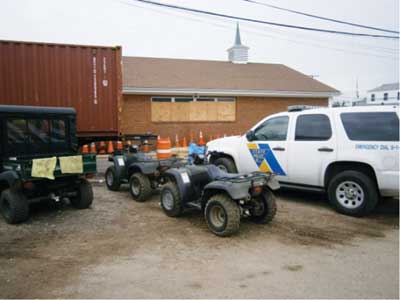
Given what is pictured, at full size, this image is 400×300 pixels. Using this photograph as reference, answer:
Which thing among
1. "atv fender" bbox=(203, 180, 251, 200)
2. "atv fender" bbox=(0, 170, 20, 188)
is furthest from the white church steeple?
"atv fender" bbox=(0, 170, 20, 188)

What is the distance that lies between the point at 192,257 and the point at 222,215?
39.3 inches

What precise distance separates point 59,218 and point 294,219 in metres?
4.21

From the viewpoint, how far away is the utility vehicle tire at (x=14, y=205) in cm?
529

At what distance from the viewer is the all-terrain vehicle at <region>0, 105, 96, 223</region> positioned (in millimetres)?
5262

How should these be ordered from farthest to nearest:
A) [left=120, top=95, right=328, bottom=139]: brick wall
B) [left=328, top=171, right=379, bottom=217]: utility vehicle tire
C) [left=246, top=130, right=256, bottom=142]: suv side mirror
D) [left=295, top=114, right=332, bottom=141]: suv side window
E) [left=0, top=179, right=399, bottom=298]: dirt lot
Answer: [left=120, top=95, right=328, bottom=139]: brick wall, [left=246, top=130, right=256, bottom=142]: suv side mirror, [left=295, top=114, right=332, bottom=141]: suv side window, [left=328, top=171, right=379, bottom=217]: utility vehicle tire, [left=0, top=179, right=399, bottom=298]: dirt lot

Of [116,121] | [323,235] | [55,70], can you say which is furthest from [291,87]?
[323,235]

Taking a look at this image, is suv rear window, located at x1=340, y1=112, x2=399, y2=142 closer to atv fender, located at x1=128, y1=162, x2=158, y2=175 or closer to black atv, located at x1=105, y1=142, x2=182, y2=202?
black atv, located at x1=105, y1=142, x2=182, y2=202

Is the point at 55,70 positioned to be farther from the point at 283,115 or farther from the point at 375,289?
the point at 375,289

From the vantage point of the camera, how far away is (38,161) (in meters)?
5.16

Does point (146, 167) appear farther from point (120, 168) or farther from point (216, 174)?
point (216, 174)

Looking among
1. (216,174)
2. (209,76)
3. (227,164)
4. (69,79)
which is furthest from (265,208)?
(209,76)

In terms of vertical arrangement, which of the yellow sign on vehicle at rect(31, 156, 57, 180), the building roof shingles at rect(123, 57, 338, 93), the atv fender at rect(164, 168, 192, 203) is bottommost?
the atv fender at rect(164, 168, 192, 203)

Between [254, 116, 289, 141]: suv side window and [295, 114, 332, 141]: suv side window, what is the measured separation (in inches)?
12.2

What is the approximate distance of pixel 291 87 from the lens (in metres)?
18.8
